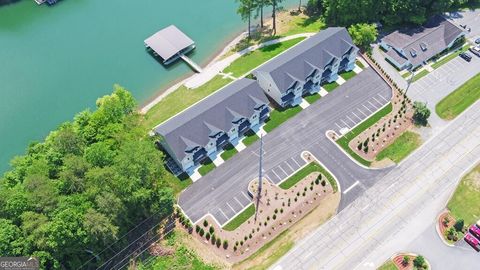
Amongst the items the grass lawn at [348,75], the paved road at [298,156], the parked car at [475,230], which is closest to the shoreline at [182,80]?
the paved road at [298,156]

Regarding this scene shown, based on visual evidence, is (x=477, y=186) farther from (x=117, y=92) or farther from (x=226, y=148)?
(x=117, y=92)

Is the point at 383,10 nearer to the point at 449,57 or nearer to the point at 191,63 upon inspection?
the point at 449,57

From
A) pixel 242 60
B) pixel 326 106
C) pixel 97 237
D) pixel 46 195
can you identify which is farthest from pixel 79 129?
pixel 326 106

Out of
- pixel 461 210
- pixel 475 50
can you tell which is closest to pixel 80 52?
pixel 461 210

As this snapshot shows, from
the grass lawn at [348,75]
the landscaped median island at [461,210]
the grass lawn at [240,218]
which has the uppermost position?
the grass lawn at [348,75]

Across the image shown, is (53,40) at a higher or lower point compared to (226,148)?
higher

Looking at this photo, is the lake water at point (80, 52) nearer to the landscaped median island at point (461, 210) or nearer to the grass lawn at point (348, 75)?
the grass lawn at point (348, 75)
